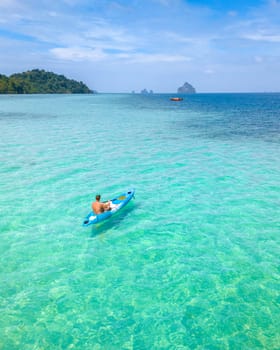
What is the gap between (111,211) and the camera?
16.5 meters

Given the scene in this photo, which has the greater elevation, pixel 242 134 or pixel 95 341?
pixel 242 134

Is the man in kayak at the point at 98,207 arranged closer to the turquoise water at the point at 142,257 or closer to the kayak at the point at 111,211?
the kayak at the point at 111,211

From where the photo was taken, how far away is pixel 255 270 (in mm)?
12180

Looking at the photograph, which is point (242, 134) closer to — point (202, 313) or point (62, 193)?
point (62, 193)

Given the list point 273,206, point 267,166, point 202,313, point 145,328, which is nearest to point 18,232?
point 145,328

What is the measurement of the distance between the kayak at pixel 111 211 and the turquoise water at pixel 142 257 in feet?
1.92

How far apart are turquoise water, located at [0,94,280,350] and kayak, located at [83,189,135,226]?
1.92ft

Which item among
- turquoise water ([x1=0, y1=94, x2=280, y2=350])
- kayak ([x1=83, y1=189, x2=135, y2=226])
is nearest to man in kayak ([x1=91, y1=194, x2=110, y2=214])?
kayak ([x1=83, y1=189, x2=135, y2=226])

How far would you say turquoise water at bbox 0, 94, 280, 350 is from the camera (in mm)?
9398

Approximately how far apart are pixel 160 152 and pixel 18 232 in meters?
20.1

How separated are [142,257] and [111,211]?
4.08 metres

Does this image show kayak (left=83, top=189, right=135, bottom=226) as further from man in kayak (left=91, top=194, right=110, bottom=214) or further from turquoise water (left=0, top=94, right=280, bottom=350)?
turquoise water (left=0, top=94, right=280, bottom=350)

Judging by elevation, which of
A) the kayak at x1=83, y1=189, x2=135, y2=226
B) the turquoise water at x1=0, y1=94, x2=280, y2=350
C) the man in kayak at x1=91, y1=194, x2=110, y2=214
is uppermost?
the man in kayak at x1=91, y1=194, x2=110, y2=214

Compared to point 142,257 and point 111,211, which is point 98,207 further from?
point 142,257
